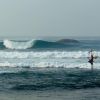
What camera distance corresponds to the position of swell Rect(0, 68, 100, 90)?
873 inches

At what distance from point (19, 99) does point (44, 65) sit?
565 inches

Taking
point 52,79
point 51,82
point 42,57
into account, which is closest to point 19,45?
point 42,57

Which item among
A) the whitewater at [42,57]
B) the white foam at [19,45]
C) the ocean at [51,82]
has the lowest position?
the ocean at [51,82]

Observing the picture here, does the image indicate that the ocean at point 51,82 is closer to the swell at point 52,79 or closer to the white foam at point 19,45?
the swell at point 52,79

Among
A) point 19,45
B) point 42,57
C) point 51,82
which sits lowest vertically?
point 51,82

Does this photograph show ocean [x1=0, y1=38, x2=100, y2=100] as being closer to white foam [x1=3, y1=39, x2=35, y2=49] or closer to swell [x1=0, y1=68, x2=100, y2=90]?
swell [x1=0, y1=68, x2=100, y2=90]

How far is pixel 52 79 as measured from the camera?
2458 cm

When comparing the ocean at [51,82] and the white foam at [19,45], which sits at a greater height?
the white foam at [19,45]

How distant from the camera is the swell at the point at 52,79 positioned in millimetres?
22172

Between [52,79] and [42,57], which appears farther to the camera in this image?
[42,57]

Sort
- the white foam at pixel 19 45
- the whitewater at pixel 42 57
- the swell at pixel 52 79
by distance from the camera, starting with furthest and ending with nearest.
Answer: the white foam at pixel 19 45 < the whitewater at pixel 42 57 < the swell at pixel 52 79

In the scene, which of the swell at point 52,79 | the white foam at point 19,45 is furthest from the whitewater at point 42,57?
the swell at point 52,79

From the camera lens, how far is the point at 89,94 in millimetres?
19516

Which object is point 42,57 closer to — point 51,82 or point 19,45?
point 51,82
